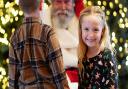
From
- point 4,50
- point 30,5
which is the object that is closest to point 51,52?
point 30,5

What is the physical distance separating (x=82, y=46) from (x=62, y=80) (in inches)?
12.4

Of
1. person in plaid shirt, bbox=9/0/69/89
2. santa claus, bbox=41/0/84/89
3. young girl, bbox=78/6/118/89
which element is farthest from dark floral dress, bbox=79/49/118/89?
santa claus, bbox=41/0/84/89

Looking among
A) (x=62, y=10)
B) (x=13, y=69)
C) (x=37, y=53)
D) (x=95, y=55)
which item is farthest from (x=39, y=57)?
(x=62, y=10)

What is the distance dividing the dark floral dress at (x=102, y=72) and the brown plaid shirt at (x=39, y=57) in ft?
0.66

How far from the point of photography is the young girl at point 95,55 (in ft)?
5.80

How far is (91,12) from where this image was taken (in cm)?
185

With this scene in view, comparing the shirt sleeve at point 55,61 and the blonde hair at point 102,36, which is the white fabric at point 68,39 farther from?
the shirt sleeve at point 55,61

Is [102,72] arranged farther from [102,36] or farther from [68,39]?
[68,39]

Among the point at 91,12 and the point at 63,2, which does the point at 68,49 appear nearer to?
the point at 63,2

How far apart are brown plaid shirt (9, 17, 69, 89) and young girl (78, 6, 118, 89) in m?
0.21

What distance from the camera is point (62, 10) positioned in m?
2.17

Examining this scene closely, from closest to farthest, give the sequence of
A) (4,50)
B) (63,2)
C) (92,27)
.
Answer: (92,27), (63,2), (4,50)

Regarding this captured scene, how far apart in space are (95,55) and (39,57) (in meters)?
0.32

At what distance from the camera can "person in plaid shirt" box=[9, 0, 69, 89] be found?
5.30 feet
